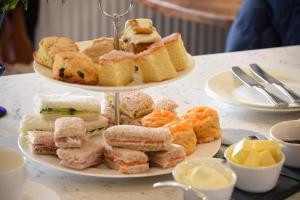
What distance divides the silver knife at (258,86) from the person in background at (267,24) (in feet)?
3.27

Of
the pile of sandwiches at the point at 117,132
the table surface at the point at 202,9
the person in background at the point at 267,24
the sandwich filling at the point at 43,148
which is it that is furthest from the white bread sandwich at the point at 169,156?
the table surface at the point at 202,9

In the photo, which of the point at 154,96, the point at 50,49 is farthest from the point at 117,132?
the point at 154,96

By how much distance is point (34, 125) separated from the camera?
1.43 m

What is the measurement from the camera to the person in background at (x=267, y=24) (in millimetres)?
2824

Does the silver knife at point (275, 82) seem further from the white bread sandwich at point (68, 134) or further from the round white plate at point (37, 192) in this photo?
the round white plate at point (37, 192)

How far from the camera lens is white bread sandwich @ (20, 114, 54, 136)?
4.66 feet

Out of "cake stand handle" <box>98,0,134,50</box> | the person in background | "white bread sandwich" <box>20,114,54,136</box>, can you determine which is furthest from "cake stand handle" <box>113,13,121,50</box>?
the person in background

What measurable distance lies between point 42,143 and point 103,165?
0.13 m

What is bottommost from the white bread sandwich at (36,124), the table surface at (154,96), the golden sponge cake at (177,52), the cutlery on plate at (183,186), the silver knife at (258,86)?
the table surface at (154,96)

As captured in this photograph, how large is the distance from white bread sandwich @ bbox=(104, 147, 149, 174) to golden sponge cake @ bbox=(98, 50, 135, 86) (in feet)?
0.44

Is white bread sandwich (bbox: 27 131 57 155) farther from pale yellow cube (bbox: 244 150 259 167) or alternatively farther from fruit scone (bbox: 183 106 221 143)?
pale yellow cube (bbox: 244 150 259 167)

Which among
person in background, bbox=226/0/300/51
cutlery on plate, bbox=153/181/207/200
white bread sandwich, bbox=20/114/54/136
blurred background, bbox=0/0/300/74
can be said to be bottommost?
→ blurred background, bbox=0/0/300/74

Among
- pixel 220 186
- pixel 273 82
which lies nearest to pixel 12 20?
pixel 273 82

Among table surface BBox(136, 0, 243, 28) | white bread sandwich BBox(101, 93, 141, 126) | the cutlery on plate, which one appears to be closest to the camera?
the cutlery on plate
